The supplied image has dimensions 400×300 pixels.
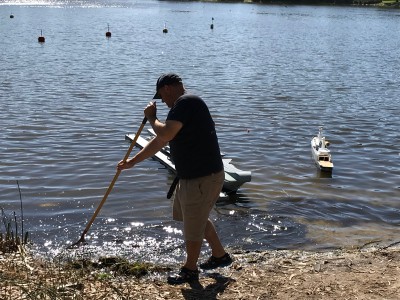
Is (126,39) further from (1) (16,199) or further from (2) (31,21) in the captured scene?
(1) (16,199)

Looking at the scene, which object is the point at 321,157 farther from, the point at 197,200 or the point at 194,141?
the point at 194,141

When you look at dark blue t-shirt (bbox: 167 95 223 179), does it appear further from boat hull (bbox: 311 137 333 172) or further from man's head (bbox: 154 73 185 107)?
boat hull (bbox: 311 137 333 172)

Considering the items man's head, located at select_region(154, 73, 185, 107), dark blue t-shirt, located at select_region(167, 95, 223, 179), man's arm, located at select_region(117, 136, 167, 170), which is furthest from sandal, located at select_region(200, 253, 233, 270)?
man's head, located at select_region(154, 73, 185, 107)

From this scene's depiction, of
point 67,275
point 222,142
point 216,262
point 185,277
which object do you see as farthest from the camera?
point 222,142

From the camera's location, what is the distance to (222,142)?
15.9 metres

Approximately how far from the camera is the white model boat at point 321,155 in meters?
13.2

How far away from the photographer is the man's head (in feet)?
21.5

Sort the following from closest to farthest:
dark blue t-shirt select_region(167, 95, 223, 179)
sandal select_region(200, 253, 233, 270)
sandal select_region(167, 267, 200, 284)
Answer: dark blue t-shirt select_region(167, 95, 223, 179)
sandal select_region(167, 267, 200, 284)
sandal select_region(200, 253, 233, 270)

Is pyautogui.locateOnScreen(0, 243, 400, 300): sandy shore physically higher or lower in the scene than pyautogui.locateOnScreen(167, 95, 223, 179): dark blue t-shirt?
lower

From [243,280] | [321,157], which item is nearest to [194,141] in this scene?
[243,280]

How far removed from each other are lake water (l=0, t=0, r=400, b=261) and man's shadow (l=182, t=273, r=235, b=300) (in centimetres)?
181

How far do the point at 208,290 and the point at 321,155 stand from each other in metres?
7.63

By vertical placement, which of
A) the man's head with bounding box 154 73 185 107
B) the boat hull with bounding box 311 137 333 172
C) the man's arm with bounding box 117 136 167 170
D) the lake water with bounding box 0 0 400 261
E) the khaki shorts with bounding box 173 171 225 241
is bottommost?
the lake water with bounding box 0 0 400 261

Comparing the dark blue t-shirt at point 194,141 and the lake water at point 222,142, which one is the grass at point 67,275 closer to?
the lake water at point 222,142
